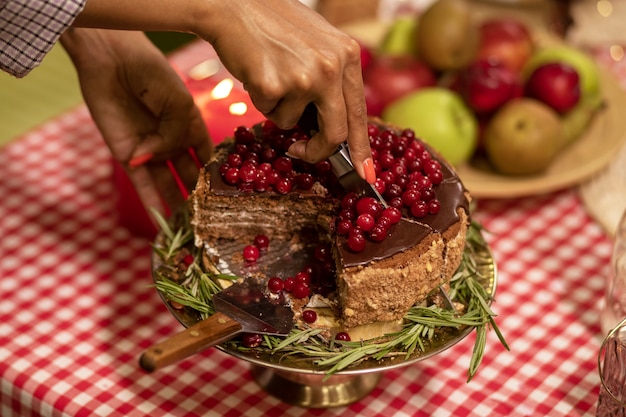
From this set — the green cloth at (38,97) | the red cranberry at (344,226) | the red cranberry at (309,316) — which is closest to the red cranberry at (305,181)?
the red cranberry at (344,226)

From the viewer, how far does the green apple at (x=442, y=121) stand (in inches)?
75.0

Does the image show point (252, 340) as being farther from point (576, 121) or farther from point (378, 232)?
point (576, 121)

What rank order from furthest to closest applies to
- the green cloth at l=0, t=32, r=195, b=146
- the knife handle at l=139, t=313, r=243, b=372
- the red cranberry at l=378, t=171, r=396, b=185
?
1. the green cloth at l=0, t=32, r=195, b=146
2. the red cranberry at l=378, t=171, r=396, b=185
3. the knife handle at l=139, t=313, r=243, b=372

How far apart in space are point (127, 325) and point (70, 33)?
0.56 m

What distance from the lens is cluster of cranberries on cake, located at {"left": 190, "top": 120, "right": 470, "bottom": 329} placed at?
1.23 meters

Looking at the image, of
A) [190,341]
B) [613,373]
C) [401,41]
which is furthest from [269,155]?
[401,41]

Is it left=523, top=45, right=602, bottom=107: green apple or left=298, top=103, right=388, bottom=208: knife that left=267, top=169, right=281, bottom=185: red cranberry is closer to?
left=298, top=103, right=388, bottom=208: knife

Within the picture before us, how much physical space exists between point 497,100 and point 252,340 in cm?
99

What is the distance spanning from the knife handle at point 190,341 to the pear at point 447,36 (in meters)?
1.16

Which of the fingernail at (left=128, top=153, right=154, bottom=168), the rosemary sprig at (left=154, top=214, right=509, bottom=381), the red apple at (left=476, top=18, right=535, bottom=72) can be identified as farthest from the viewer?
the red apple at (left=476, top=18, right=535, bottom=72)

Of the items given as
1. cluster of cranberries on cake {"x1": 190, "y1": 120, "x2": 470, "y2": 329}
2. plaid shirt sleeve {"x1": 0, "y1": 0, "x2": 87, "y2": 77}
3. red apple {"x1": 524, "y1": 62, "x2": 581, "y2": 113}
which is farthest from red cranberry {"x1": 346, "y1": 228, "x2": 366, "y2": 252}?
red apple {"x1": 524, "y1": 62, "x2": 581, "y2": 113}

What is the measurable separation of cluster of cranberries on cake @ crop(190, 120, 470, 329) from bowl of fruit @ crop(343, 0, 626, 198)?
49 centimetres

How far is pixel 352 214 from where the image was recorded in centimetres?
126

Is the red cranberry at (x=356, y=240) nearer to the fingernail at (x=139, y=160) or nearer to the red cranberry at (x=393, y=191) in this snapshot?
the red cranberry at (x=393, y=191)
